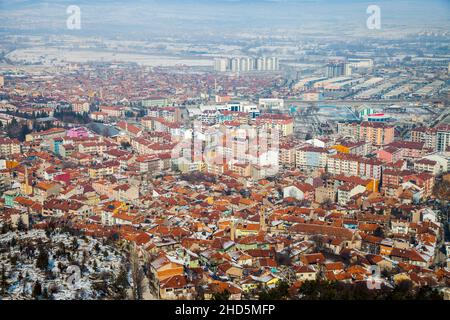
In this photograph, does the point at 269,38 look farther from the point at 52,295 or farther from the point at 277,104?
the point at 52,295

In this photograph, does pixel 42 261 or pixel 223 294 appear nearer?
pixel 223 294

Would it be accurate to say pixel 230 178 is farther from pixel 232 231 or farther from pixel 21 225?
pixel 21 225

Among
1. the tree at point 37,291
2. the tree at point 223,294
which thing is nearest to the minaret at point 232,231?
the tree at point 223,294

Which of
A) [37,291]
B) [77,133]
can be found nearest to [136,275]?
[37,291]

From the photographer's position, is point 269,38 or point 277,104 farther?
point 269,38

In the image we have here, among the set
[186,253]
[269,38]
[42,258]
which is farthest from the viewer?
[269,38]
